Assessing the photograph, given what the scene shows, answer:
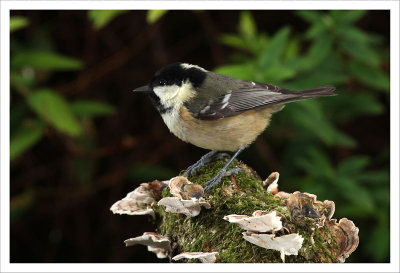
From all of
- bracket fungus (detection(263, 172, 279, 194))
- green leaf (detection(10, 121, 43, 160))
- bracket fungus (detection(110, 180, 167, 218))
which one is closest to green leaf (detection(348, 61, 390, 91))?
bracket fungus (detection(263, 172, 279, 194))

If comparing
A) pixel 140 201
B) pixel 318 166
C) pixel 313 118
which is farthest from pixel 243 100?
pixel 318 166

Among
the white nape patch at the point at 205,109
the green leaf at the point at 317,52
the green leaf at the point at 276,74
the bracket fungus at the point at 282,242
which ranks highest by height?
the green leaf at the point at 317,52

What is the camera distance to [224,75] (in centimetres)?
307

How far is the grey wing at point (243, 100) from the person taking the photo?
275 centimetres

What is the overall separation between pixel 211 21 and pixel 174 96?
7.54 feet

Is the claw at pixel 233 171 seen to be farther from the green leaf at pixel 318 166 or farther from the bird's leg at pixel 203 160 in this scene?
the green leaf at pixel 318 166

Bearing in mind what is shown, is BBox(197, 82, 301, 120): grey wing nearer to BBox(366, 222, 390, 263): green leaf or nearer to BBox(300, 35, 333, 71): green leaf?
BBox(300, 35, 333, 71): green leaf

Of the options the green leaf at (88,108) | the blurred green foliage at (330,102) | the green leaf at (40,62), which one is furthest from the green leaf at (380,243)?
the green leaf at (40,62)

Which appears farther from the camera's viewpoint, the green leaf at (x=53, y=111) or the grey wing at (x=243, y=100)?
the green leaf at (x=53, y=111)

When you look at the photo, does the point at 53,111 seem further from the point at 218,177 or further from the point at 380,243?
the point at 380,243

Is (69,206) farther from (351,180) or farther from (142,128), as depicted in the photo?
(351,180)

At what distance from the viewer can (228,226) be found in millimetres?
1942

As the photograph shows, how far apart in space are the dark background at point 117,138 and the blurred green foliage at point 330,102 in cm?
8

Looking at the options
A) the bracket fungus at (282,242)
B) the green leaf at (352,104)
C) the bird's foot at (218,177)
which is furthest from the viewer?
the green leaf at (352,104)
